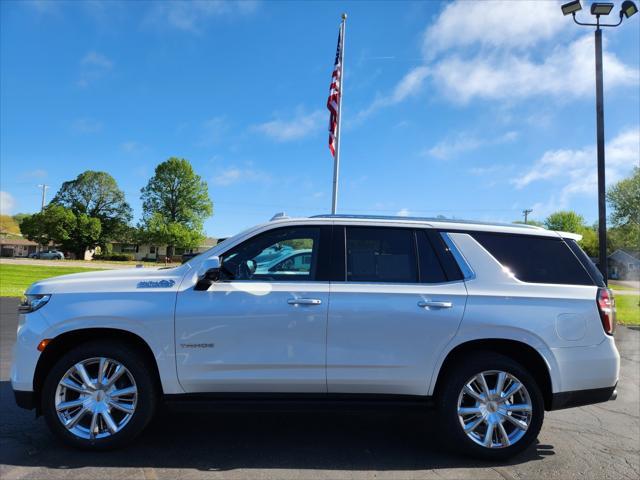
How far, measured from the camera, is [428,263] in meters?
3.83

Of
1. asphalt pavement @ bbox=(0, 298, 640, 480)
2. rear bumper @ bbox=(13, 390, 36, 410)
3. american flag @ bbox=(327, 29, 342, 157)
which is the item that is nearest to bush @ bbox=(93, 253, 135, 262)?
american flag @ bbox=(327, 29, 342, 157)

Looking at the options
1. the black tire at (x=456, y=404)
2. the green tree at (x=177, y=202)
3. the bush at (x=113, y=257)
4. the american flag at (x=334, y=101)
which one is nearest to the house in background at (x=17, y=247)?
the bush at (x=113, y=257)

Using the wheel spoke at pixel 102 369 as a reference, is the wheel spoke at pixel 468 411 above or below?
below

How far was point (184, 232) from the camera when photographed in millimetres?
62875

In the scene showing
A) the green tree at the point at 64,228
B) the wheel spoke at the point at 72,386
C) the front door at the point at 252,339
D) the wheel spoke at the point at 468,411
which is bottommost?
the wheel spoke at the point at 468,411

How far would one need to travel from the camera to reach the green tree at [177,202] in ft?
208

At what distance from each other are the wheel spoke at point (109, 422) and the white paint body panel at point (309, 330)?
1.54 ft

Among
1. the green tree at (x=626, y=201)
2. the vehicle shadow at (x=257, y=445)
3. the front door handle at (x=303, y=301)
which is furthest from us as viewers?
the green tree at (x=626, y=201)

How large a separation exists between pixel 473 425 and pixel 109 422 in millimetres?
2869

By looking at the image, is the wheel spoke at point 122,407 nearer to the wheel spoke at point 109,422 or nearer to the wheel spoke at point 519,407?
the wheel spoke at point 109,422

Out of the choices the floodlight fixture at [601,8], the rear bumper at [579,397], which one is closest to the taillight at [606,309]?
the rear bumper at [579,397]

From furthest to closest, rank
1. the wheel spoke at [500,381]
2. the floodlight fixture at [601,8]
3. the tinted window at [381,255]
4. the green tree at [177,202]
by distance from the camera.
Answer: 1. the green tree at [177,202]
2. the floodlight fixture at [601,8]
3. the tinted window at [381,255]
4. the wheel spoke at [500,381]

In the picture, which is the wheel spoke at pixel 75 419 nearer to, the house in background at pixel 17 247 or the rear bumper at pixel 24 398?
the rear bumper at pixel 24 398

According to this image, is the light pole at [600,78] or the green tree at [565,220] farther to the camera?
the green tree at [565,220]
